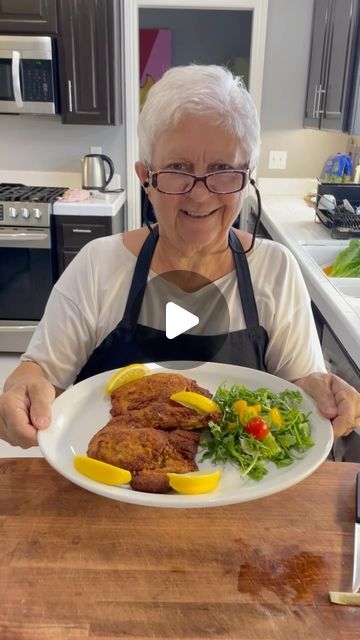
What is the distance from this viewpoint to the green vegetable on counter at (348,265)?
208 cm

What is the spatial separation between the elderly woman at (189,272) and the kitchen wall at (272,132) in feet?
8.15

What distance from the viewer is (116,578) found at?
673mm

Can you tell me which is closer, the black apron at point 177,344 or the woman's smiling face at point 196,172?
the woman's smiling face at point 196,172

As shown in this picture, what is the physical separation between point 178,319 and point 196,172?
0.36 metres

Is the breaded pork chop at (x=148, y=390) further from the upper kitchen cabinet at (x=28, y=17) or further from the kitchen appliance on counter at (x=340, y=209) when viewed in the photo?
the upper kitchen cabinet at (x=28, y=17)

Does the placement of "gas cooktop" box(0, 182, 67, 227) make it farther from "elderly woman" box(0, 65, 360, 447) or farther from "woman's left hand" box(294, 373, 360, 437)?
"woman's left hand" box(294, 373, 360, 437)

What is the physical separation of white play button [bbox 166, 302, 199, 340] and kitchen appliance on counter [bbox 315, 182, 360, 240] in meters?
1.41

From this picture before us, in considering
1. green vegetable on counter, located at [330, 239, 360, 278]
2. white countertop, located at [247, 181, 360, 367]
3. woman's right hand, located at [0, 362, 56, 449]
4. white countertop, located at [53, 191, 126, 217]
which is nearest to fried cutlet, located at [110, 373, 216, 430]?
woman's right hand, located at [0, 362, 56, 449]

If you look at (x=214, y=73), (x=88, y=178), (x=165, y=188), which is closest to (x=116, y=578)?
(x=165, y=188)

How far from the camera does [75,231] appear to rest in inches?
123

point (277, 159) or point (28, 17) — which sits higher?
point (28, 17)

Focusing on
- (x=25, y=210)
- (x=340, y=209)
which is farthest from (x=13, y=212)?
(x=340, y=209)

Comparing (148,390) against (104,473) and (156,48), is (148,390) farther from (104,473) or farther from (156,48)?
(156,48)

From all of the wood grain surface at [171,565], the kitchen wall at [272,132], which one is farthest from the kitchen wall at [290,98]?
the wood grain surface at [171,565]
